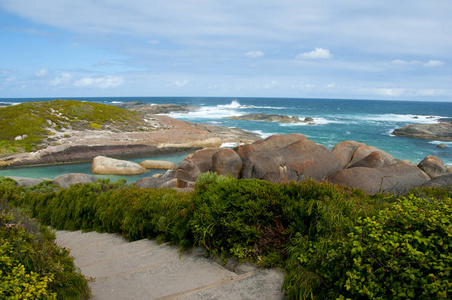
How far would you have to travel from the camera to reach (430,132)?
49.8m

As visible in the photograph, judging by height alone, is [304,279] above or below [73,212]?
above

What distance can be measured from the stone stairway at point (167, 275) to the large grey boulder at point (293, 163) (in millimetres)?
9906

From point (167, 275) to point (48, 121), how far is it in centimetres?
4273

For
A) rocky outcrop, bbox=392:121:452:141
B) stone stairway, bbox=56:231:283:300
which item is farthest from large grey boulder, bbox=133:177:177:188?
rocky outcrop, bbox=392:121:452:141

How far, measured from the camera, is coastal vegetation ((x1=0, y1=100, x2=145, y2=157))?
1364 inches

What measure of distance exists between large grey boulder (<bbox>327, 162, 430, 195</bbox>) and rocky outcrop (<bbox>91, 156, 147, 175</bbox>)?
1832 cm

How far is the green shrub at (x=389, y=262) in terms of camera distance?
3396 millimetres

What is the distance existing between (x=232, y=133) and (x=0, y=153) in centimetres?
2861

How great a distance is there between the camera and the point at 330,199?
5754mm

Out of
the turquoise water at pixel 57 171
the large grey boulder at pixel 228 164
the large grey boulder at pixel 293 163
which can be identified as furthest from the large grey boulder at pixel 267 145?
the turquoise water at pixel 57 171

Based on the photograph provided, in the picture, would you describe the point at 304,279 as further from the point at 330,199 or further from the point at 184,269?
the point at 184,269

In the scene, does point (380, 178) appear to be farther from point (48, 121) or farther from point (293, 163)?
point (48, 121)

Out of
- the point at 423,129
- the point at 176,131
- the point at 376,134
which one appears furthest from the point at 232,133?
the point at 423,129

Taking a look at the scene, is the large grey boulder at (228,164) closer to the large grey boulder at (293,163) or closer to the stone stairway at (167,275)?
the large grey boulder at (293,163)
